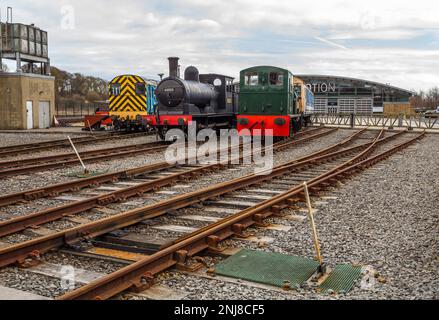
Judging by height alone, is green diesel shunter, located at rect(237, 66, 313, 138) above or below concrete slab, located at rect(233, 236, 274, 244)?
above

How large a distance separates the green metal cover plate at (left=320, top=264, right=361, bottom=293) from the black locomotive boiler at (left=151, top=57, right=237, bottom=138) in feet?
42.8

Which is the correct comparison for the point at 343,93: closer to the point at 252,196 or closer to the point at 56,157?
the point at 56,157

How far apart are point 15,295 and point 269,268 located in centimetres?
236

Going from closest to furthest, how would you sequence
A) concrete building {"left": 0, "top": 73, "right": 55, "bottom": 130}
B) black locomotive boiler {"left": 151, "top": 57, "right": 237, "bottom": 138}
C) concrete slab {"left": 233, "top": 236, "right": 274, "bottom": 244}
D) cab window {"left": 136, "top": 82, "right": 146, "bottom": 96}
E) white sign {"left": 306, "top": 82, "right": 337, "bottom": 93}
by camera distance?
concrete slab {"left": 233, "top": 236, "right": 274, "bottom": 244} < black locomotive boiler {"left": 151, "top": 57, "right": 237, "bottom": 138} < cab window {"left": 136, "top": 82, "right": 146, "bottom": 96} < concrete building {"left": 0, "top": 73, "right": 55, "bottom": 130} < white sign {"left": 306, "top": 82, "right": 337, "bottom": 93}

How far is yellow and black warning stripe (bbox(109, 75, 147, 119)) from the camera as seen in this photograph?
74.5 feet

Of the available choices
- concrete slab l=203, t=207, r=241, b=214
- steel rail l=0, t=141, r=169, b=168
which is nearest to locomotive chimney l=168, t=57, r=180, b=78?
steel rail l=0, t=141, r=169, b=168

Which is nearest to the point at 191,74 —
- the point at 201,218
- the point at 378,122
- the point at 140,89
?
the point at 140,89

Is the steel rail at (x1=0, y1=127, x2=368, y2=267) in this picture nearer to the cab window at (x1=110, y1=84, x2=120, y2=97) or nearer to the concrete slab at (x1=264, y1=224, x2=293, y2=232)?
the concrete slab at (x1=264, y1=224, x2=293, y2=232)

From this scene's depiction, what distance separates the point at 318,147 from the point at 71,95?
4908cm

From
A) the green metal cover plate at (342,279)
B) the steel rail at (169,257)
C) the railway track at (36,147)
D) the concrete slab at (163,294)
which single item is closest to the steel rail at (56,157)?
the railway track at (36,147)

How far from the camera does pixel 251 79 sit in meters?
19.1

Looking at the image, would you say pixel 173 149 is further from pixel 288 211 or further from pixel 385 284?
pixel 385 284

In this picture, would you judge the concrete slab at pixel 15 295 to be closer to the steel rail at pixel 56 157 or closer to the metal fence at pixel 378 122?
the steel rail at pixel 56 157
